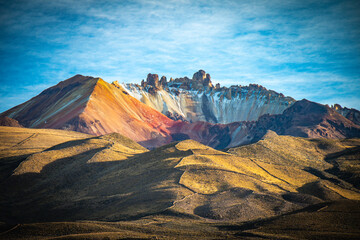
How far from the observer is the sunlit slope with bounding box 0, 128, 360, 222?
51.3 meters

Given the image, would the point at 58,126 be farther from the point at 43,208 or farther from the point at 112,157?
the point at 43,208

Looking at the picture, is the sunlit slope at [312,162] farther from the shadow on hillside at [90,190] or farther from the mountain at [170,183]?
the shadow on hillside at [90,190]

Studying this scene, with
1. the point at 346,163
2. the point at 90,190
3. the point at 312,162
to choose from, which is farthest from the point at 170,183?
the point at 346,163

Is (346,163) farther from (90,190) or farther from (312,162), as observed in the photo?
(90,190)

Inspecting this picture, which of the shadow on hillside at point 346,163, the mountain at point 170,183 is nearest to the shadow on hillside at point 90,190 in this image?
the mountain at point 170,183

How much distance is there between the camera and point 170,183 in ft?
196

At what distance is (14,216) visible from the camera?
58.2 m

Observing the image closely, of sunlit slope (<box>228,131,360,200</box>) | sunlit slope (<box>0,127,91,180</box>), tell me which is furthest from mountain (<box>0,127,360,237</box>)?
sunlit slope (<box>0,127,91,180</box>)

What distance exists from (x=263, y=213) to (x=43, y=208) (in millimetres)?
40379

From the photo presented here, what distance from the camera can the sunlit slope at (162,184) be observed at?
51.3 meters

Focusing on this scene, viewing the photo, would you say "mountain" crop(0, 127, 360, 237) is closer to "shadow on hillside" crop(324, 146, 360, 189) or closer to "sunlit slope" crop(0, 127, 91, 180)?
"shadow on hillside" crop(324, 146, 360, 189)

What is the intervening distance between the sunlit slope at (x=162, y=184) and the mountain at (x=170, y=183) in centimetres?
17

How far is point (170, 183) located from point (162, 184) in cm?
150

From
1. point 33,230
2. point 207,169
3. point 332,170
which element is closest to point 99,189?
point 207,169
